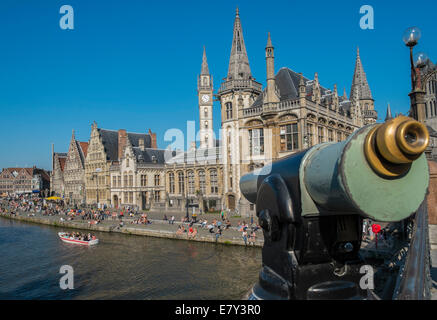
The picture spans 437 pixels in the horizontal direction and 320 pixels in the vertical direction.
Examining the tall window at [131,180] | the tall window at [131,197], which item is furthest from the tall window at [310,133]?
the tall window at [131,197]

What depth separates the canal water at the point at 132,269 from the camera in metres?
16.7

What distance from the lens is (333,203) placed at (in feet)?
8.45

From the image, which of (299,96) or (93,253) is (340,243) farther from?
(299,96)

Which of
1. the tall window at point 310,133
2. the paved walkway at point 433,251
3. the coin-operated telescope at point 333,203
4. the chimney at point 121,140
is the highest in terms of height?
the chimney at point 121,140

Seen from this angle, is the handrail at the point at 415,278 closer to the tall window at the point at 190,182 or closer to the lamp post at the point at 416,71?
the lamp post at the point at 416,71

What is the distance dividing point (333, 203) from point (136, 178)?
5403 centimetres

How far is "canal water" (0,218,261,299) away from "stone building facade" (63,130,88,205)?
39.1 meters

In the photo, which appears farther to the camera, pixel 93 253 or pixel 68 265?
pixel 93 253

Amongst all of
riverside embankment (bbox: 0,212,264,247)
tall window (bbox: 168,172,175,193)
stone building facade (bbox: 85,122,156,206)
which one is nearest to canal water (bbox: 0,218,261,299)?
riverside embankment (bbox: 0,212,264,247)

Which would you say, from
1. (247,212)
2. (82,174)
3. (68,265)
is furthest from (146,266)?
(82,174)

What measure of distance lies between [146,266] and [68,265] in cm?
610

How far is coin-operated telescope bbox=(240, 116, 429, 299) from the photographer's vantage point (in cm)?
215

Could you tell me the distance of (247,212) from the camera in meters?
34.8

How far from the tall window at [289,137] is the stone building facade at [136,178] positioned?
1116 inches
